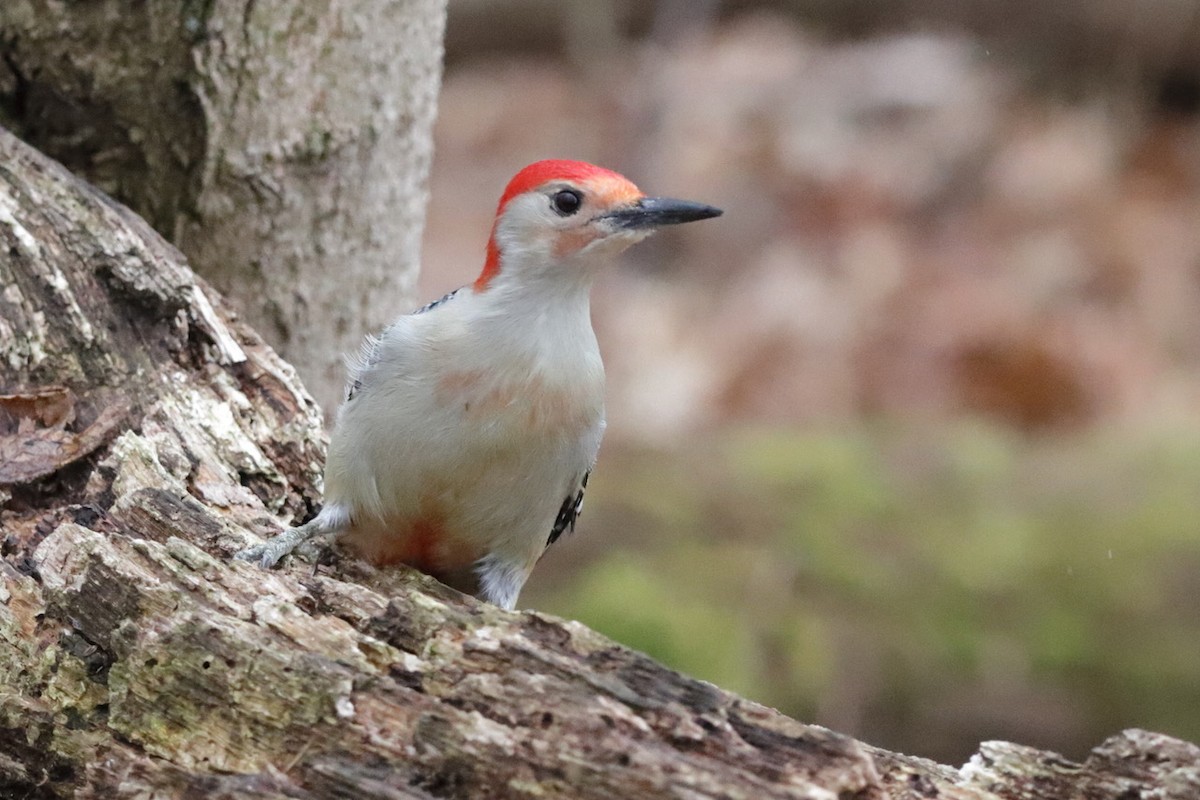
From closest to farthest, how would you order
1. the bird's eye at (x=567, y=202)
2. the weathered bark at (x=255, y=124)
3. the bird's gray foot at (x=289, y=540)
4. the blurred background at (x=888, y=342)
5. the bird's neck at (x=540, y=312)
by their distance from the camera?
the bird's gray foot at (x=289, y=540) → the bird's neck at (x=540, y=312) → the bird's eye at (x=567, y=202) → the weathered bark at (x=255, y=124) → the blurred background at (x=888, y=342)

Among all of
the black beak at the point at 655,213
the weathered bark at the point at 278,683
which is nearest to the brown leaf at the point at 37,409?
the weathered bark at the point at 278,683

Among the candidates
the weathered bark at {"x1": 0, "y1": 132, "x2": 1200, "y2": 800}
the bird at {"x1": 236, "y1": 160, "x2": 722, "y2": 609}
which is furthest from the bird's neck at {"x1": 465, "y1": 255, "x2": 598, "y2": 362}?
the weathered bark at {"x1": 0, "y1": 132, "x2": 1200, "y2": 800}

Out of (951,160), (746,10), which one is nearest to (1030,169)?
(951,160)

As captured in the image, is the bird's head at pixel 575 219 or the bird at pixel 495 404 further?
the bird's head at pixel 575 219

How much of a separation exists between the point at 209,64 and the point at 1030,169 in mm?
7224

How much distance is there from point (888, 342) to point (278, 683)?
6249 millimetres

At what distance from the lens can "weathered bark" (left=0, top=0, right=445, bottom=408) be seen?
405 centimetres

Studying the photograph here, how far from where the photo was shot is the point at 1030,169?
32.9 feet

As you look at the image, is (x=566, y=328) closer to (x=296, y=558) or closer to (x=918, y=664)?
(x=296, y=558)

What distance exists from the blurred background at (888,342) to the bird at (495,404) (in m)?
1.85

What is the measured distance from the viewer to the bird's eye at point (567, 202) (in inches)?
Result: 140

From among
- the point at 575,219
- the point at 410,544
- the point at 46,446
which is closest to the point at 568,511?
the point at 410,544

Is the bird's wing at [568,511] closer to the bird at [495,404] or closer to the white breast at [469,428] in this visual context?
the bird at [495,404]

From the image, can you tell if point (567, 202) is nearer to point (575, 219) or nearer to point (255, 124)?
point (575, 219)
